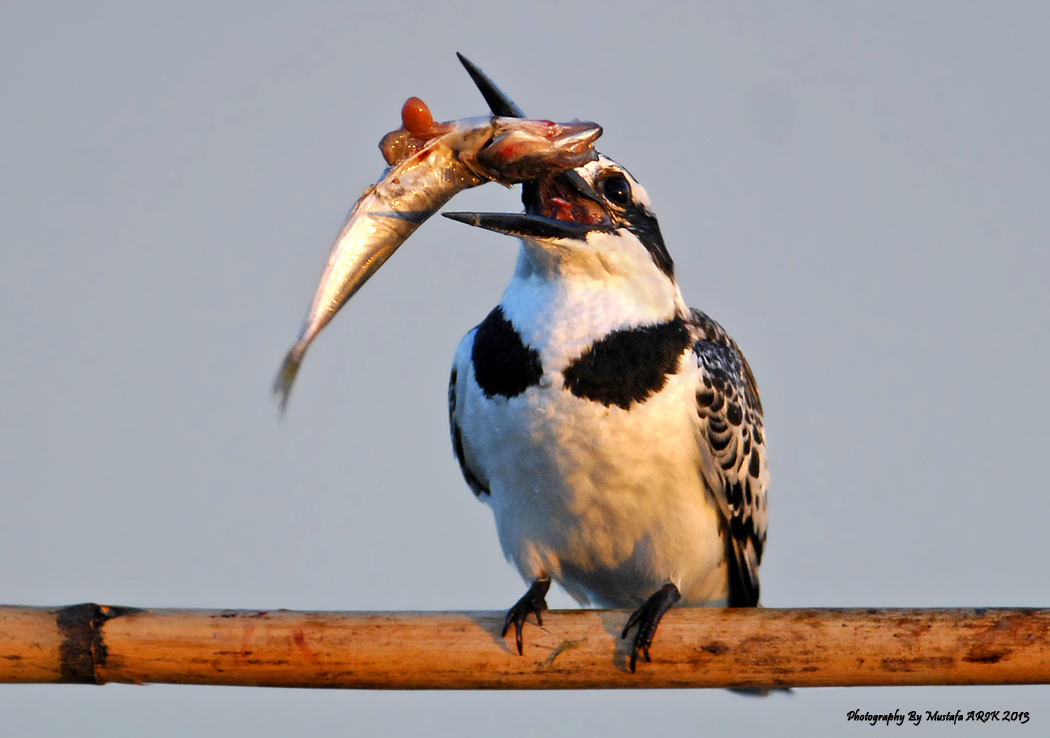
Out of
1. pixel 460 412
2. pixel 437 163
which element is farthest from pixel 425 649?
pixel 437 163

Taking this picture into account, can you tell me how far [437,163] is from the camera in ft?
9.57

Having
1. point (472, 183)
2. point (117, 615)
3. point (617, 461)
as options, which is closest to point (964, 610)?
point (617, 461)

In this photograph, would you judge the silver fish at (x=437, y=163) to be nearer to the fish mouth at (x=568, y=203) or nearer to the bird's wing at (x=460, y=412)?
the fish mouth at (x=568, y=203)

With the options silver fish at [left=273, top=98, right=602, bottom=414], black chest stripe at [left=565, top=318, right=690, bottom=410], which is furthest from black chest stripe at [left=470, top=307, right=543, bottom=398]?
silver fish at [left=273, top=98, right=602, bottom=414]

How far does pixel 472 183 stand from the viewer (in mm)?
2979

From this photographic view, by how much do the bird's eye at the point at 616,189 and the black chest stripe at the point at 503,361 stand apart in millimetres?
449

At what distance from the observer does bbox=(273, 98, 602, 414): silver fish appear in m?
2.79

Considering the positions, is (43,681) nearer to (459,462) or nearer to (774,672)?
(459,462)

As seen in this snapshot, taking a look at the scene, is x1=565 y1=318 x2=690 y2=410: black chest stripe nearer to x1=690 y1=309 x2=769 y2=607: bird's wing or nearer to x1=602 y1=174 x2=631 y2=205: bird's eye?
x1=690 y1=309 x2=769 y2=607: bird's wing

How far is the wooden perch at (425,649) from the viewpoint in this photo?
2.59m

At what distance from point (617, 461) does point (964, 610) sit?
0.93 m

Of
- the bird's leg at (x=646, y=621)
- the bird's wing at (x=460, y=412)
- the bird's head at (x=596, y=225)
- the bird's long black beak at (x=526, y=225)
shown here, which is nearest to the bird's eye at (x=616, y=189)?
the bird's head at (x=596, y=225)

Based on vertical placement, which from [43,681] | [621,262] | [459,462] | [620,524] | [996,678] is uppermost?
[621,262]

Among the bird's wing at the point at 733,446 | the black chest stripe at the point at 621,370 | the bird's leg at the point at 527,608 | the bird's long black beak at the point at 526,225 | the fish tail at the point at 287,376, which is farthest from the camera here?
the bird's wing at the point at 733,446
